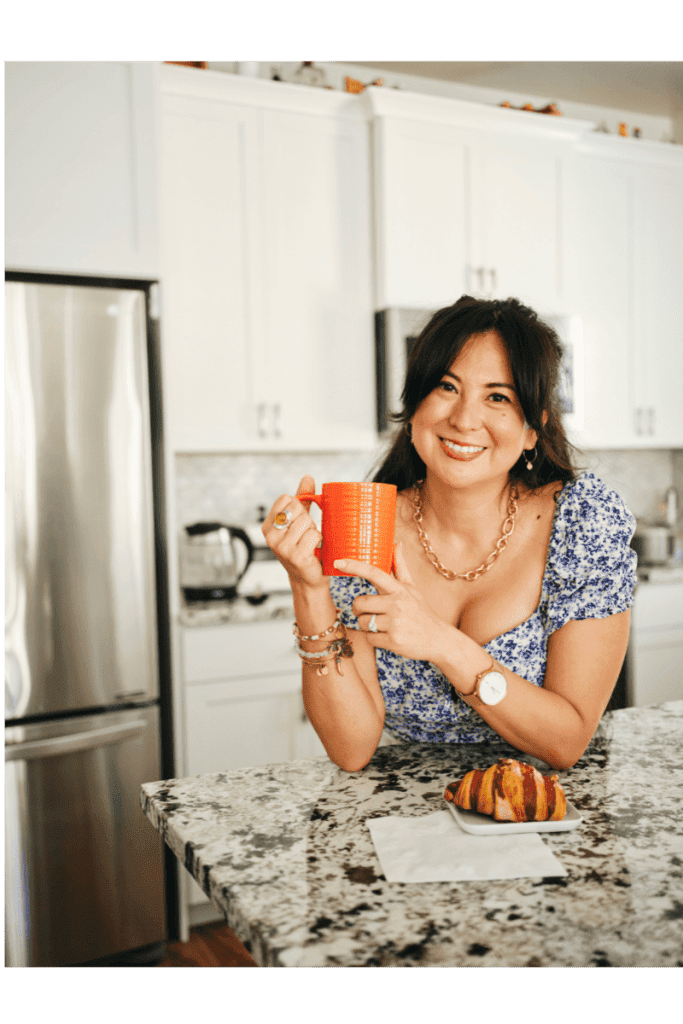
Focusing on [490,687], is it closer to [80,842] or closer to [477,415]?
[477,415]

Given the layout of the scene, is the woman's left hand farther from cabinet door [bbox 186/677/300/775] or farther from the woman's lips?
cabinet door [bbox 186/677/300/775]

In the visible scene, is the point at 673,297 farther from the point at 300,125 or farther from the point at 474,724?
the point at 474,724

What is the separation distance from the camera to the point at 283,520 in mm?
1024

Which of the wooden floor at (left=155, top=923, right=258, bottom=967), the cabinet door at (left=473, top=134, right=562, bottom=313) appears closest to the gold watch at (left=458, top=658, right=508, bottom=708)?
the wooden floor at (left=155, top=923, right=258, bottom=967)

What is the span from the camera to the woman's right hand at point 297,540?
1023 millimetres

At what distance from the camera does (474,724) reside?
1257 millimetres

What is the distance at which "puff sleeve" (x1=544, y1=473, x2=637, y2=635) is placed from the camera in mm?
1156

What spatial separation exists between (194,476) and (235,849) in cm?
233

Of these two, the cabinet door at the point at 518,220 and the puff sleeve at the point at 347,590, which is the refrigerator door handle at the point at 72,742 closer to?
the puff sleeve at the point at 347,590

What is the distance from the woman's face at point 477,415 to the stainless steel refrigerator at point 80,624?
3.84 ft

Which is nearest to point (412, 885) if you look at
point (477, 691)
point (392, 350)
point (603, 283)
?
point (477, 691)

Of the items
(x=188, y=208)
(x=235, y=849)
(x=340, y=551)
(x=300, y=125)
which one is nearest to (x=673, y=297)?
(x=300, y=125)

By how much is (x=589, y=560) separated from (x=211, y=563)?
168 cm

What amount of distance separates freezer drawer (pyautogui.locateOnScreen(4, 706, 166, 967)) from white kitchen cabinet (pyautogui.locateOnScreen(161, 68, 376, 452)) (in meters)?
1.02
